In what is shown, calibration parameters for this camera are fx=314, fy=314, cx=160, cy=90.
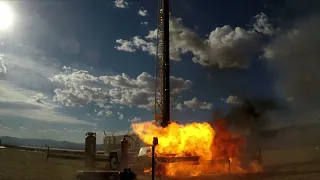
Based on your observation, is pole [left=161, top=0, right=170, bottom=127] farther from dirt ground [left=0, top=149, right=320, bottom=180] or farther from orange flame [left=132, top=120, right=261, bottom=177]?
dirt ground [left=0, top=149, right=320, bottom=180]

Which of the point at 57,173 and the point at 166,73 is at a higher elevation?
the point at 166,73

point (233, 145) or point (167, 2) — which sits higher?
point (167, 2)

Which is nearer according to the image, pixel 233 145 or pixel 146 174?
pixel 146 174

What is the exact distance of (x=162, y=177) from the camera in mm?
37188

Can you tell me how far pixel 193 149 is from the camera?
43.2 meters

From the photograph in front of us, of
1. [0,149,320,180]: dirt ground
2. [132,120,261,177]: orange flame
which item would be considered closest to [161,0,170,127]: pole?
[132,120,261,177]: orange flame

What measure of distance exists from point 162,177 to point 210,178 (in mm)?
5624

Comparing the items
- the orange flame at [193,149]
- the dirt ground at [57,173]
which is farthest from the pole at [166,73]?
the dirt ground at [57,173]

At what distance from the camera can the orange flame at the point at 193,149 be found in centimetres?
4059

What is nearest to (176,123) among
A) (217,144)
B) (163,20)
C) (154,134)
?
(154,134)

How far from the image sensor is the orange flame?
40594 mm

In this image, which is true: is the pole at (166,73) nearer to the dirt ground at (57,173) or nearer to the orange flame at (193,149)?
the orange flame at (193,149)

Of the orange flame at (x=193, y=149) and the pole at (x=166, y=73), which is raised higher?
the pole at (x=166, y=73)

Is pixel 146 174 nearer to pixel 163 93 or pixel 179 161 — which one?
pixel 179 161
